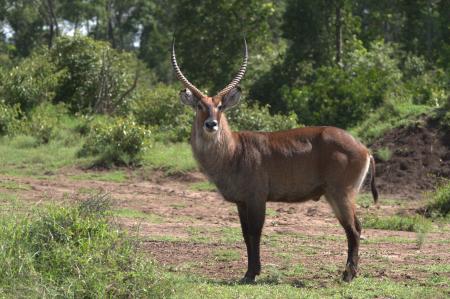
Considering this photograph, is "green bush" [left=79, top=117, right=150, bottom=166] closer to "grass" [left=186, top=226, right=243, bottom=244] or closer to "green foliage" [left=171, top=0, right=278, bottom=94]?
"grass" [left=186, top=226, right=243, bottom=244]

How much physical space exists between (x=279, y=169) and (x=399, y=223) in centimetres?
376

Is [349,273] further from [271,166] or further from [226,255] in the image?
[226,255]

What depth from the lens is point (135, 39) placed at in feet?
163

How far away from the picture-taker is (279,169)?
25.8 feet

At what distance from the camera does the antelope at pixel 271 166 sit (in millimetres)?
7703

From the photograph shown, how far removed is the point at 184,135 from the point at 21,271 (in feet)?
38.8

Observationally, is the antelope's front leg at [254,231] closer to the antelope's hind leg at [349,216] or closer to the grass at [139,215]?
the antelope's hind leg at [349,216]

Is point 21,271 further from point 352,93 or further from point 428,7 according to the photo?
point 428,7

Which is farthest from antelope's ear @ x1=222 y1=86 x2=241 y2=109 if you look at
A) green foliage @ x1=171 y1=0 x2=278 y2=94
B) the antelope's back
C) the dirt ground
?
green foliage @ x1=171 y1=0 x2=278 y2=94

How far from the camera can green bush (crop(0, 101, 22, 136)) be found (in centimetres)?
1819

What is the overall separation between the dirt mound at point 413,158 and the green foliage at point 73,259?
26.2 ft

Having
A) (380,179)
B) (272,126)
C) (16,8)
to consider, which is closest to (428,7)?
(272,126)

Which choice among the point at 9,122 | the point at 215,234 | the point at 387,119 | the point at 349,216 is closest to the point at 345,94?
the point at 387,119

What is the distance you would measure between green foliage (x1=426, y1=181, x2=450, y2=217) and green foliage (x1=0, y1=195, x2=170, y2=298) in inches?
249
